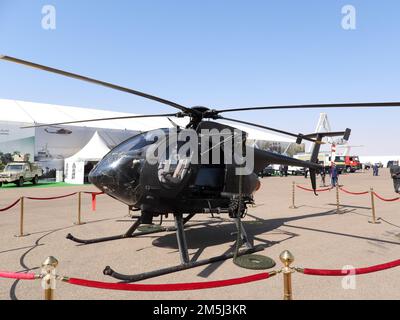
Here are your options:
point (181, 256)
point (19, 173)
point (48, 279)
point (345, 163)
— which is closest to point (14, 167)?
point (19, 173)

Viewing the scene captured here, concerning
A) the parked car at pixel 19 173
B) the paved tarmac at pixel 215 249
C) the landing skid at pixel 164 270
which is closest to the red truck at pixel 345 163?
the paved tarmac at pixel 215 249

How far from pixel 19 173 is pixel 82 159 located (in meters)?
4.76

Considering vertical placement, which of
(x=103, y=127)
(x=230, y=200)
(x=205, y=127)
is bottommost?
(x=230, y=200)

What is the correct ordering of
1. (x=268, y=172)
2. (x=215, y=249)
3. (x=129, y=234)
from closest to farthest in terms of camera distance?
(x=215, y=249), (x=129, y=234), (x=268, y=172)

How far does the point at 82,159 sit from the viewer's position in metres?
26.1

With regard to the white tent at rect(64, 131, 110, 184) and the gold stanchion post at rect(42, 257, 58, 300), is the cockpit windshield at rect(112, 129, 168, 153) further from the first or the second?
the white tent at rect(64, 131, 110, 184)

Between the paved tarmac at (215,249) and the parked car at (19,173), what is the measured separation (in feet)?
46.9

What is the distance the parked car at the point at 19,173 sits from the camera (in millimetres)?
23328

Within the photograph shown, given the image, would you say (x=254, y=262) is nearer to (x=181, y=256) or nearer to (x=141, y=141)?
(x=181, y=256)

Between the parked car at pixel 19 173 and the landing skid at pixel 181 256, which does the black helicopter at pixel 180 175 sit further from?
the parked car at pixel 19 173

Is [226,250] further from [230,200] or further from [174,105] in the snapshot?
[174,105]
